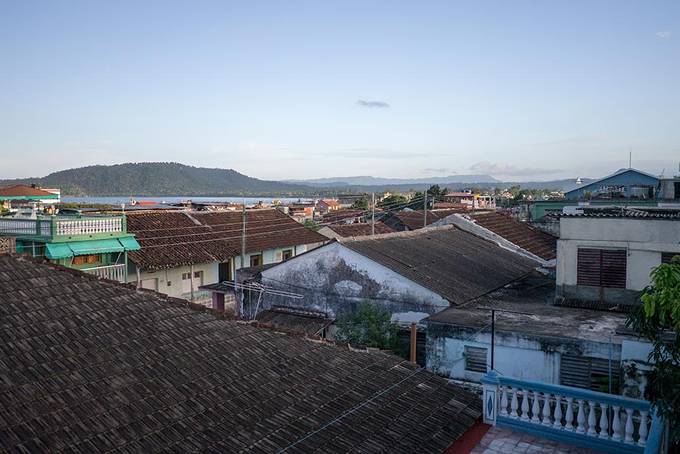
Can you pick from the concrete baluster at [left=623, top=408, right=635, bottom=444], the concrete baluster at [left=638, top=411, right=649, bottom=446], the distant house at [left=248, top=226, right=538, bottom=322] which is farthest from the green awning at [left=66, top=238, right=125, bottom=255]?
the concrete baluster at [left=638, top=411, right=649, bottom=446]

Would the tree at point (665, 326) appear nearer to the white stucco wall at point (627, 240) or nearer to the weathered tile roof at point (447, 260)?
the white stucco wall at point (627, 240)

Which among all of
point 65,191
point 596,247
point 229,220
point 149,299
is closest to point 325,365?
point 149,299

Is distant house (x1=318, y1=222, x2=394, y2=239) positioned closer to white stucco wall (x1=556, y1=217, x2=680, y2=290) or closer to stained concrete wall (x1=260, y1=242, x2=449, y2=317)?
stained concrete wall (x1=260, y1=242, x2=449, y2=317)

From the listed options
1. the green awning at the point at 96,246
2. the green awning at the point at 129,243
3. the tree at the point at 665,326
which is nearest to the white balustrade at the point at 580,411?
the tree at the point at 665,326

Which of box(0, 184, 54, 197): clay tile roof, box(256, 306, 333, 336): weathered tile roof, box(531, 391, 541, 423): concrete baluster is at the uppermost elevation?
box(0, 184, 54, 197): clay tile roof

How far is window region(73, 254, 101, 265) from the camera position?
24.0 meters

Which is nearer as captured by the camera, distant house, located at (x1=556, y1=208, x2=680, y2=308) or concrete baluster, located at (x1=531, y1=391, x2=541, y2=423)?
concrete baluster, located at (x1=531, y1=391, x2=541, y2=423)

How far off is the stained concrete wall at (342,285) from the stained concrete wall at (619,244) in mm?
3660

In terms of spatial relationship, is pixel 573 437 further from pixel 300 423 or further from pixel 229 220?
pixel 229 220

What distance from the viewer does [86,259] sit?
24.5m

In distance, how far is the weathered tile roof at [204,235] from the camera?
28.7m

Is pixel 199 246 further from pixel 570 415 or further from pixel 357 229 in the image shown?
pixel 570 415

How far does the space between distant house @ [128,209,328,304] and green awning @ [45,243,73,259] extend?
4.09 meters

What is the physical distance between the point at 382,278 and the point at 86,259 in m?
13.6
